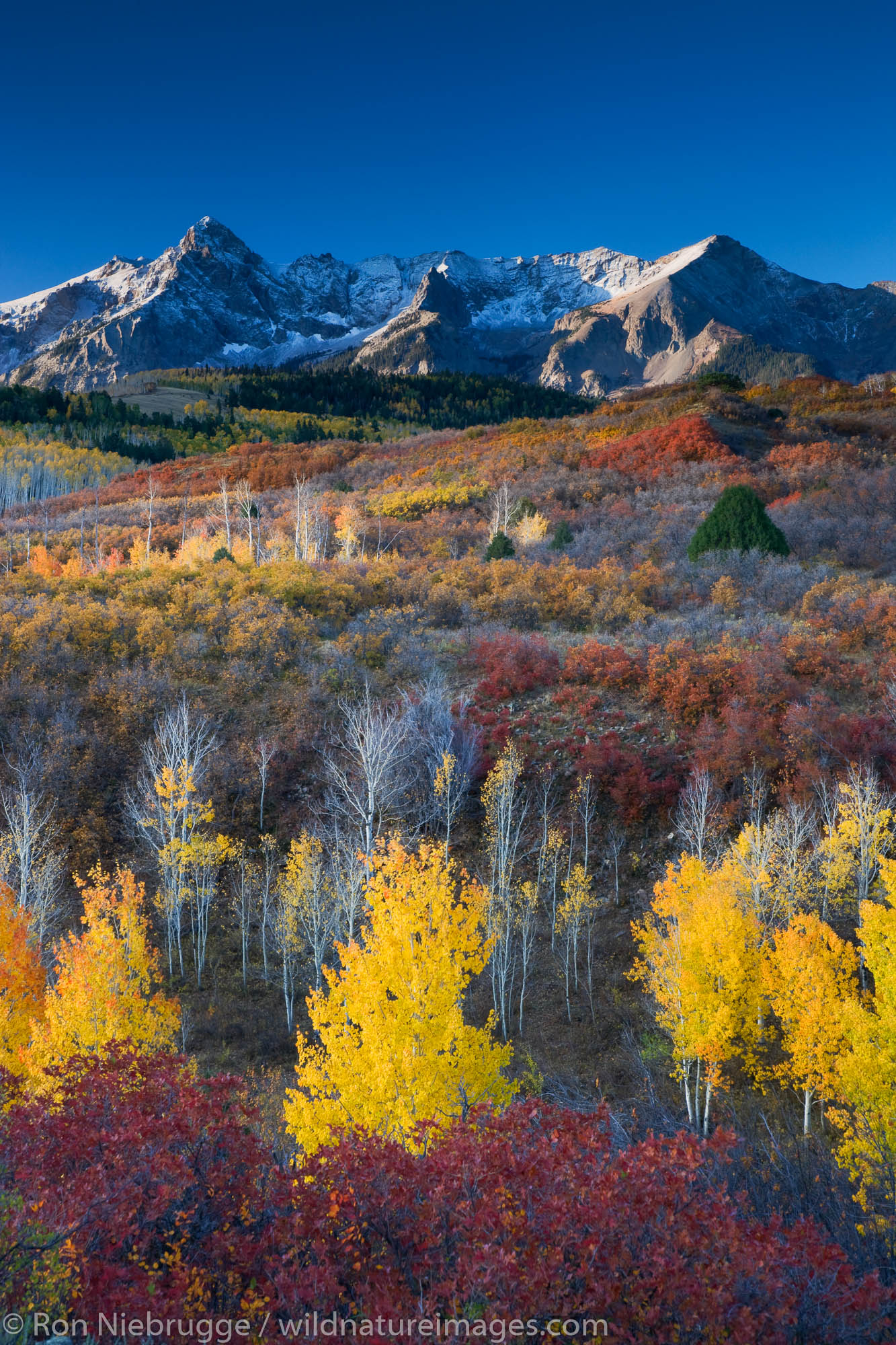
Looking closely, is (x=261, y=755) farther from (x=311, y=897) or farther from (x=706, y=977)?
(x=706, y=977)

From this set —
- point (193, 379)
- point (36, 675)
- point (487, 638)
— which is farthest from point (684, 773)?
point (193, 379)

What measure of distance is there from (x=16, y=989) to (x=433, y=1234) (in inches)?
550

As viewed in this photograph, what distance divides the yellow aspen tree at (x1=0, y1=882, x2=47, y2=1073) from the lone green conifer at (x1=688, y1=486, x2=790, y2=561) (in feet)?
119

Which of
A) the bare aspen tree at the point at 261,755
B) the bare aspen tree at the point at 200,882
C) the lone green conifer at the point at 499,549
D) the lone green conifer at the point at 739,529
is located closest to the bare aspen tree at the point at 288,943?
the bare aspen tree at the point at 200,882

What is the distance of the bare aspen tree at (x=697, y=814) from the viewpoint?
21.0 meters

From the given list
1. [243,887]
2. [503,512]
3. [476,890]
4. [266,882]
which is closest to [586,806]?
[476,890]

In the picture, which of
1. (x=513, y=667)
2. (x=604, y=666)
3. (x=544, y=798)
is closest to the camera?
(x=544, y=798)

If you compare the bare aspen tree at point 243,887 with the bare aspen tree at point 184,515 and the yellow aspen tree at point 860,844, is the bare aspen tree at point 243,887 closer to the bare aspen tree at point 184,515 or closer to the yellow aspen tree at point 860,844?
the yellow aspen tree at point 860,844

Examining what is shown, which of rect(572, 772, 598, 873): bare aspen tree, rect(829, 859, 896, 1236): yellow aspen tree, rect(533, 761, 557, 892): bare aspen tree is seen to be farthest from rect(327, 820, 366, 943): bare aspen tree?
rect(829, 859, 896, 1236): yellow aspen tree

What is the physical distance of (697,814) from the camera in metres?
21.4

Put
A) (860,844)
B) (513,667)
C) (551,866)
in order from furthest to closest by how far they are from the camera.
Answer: (513,667), (551,866), (860,844)

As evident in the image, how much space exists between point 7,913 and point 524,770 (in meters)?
17.3

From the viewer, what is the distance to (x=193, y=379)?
158 meters

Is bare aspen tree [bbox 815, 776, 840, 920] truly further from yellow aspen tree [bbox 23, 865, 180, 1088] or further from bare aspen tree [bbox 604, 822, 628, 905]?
yellow aspen tree [bbox 23, 865, 180, 1088]
